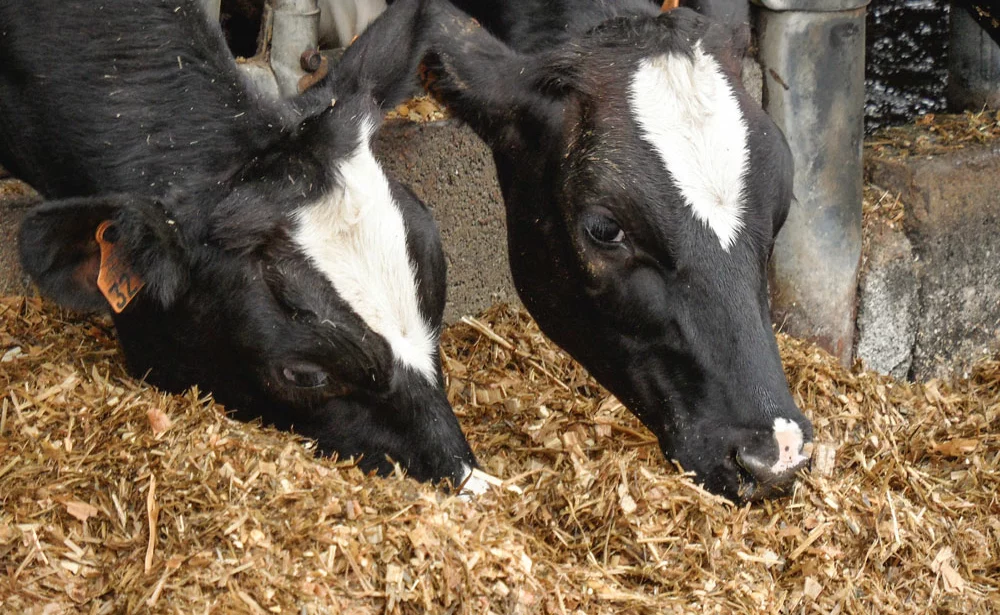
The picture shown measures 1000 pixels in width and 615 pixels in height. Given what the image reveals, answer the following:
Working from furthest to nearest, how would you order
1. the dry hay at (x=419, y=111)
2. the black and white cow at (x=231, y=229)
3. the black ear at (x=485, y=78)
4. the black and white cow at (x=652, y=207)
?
the dry hay at (x=419, y=111) < the black ear at (x=485, y=78) < the black and white cow at (x=652, y=207) < the black and white cow at (x=231, y=229)

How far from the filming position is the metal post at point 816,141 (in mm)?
5410

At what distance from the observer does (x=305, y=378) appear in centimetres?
348

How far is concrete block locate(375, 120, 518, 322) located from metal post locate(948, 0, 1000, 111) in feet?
9.58

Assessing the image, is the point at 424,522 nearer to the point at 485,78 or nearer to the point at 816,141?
the point at 485,78

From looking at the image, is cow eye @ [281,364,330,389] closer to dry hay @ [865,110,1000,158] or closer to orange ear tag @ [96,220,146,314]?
orange ear tag @ [96,220,146,314]

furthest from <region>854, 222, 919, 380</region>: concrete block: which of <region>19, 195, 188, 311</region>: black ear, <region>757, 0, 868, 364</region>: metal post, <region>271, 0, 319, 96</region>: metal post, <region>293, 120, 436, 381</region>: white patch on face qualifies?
<region>19, 195, 188, 311</region>: black ear

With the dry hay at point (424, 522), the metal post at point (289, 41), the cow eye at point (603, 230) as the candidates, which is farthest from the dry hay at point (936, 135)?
the metal post at point (289, 41)

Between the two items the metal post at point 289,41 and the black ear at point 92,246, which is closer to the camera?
the black ear at point 92,246

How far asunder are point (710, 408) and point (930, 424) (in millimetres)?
1773

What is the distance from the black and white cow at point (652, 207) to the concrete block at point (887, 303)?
194 centimetres

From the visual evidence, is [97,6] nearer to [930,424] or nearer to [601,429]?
[601,429]

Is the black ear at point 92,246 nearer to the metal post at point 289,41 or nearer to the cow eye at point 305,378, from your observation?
the cow eye at point 305,378

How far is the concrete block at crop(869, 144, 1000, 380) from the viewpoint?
5.77 metres

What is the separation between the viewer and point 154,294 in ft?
11.2
